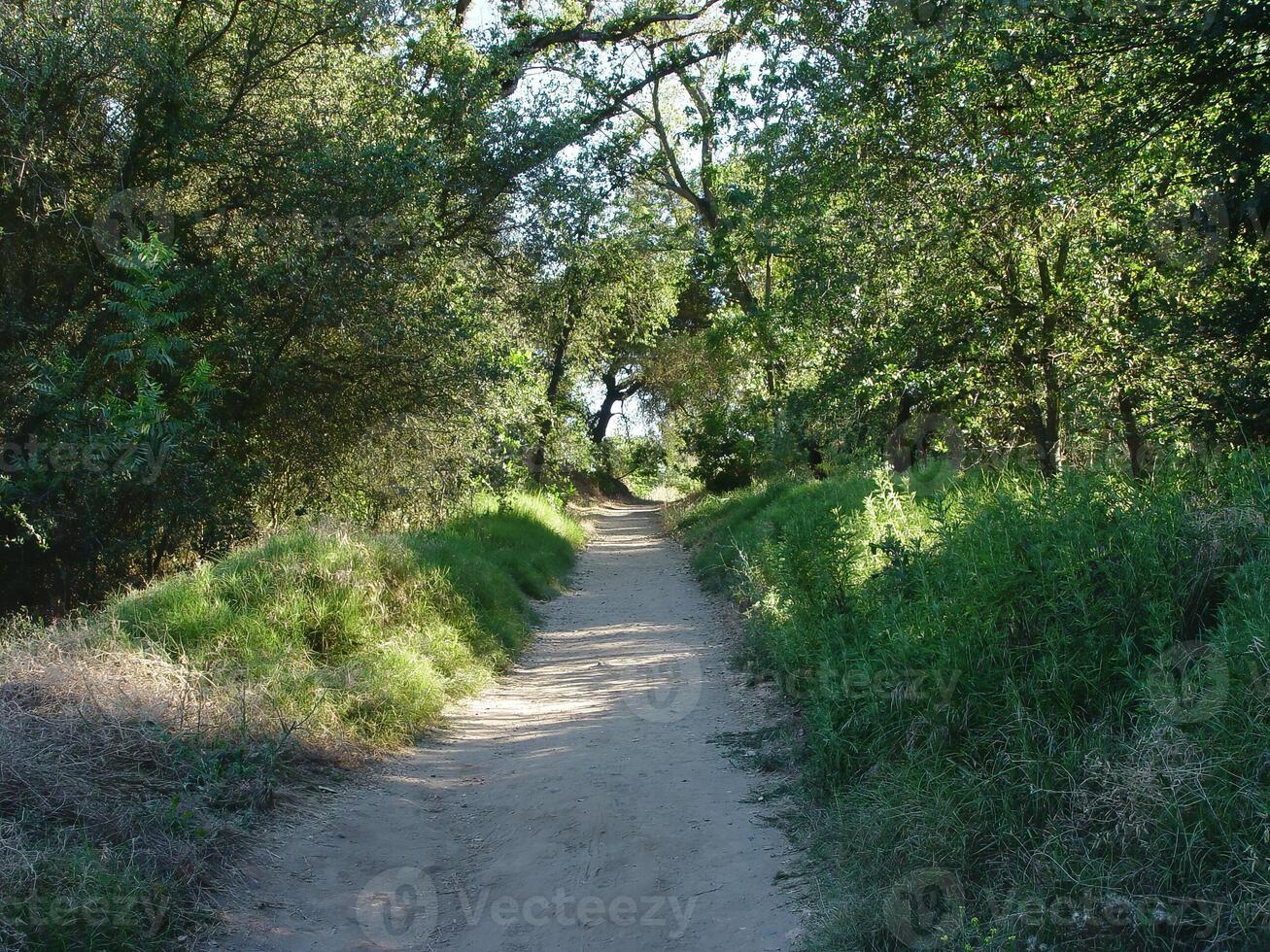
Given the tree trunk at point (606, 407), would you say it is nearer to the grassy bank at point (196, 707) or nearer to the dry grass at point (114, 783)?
the grassy bank at point (196, 707)

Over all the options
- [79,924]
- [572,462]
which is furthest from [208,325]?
[572,462]

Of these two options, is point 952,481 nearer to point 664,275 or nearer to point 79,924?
point 79,924

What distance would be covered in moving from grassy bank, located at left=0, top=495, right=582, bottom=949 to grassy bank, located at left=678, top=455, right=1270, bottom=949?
9.83 ft

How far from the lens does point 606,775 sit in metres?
6.45

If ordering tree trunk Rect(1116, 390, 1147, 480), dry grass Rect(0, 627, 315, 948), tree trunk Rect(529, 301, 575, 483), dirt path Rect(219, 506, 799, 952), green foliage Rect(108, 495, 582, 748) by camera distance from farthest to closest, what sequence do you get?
tree trunk Rect(529, 301, 575, 483)
tree trunk Rect(1116, 390, 1147, 480)
green foliage Rect(108, 495, 582, 748)
dirt path Rect(219, 506, 799, 952)
dry grass Rect(0, 627, 315, 948)

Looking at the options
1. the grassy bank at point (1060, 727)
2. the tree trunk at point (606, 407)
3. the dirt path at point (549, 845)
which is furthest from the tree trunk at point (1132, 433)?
the tree trunk at point (606, 407)

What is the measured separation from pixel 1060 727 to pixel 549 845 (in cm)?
277

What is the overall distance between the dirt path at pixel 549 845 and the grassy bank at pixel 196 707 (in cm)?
39

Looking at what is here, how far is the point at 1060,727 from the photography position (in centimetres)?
431

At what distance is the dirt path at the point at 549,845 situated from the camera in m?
4.44

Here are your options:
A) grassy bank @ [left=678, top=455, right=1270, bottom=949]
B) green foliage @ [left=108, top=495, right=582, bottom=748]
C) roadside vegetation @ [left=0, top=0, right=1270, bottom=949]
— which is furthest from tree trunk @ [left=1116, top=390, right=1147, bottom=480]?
green foliage @ [left=108, top=495, right=582, bottom=748]

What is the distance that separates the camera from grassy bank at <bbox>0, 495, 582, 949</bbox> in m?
3.99

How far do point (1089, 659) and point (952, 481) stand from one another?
167 inches

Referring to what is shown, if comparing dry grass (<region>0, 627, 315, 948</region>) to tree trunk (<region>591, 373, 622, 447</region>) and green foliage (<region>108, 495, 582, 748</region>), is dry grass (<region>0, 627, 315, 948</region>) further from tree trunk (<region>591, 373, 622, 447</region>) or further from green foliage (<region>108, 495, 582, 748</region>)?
tree trunk (<region>591, 373, 622, 447</region>)
